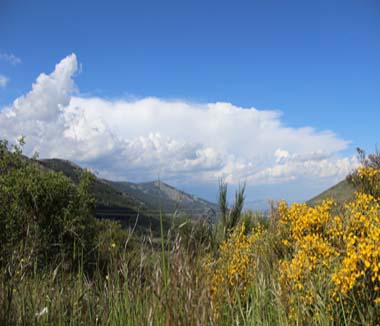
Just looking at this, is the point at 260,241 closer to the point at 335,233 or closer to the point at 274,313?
the point at 335,233

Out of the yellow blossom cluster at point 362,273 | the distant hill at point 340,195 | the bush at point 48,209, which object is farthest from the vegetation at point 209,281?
the bush at point 48,209

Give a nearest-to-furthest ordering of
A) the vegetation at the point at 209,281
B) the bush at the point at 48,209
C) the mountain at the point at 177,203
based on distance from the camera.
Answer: the vegetation at the point at 209,281, the mountain at the point at 177,203, the bush at the point at 48,209

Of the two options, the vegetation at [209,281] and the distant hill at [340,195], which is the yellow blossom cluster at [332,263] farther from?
the distant hill at [340,195]

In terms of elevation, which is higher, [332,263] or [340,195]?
[340,195]

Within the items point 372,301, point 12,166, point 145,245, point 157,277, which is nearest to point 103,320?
point 145,245

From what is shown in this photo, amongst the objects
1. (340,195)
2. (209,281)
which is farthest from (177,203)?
(340,195)

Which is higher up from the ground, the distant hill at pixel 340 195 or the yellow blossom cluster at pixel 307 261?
the distant hill at pixel 340 195

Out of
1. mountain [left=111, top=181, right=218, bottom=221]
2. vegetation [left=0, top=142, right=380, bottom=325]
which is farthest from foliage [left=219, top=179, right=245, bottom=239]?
mountain [left=111, top=181, right=218, bottom=221]

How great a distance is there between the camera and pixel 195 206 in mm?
3990

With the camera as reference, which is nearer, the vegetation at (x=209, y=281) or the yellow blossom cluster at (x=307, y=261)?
the vegetation at (x=209, y=281)

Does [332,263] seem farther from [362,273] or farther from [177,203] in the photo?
[177,203]

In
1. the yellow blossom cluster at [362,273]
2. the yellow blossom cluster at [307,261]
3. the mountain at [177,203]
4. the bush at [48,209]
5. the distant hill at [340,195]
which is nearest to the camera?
the mountain at [177,203]

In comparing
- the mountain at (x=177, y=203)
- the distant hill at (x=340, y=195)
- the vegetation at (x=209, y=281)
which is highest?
the distant hill at (x=340, y=195)

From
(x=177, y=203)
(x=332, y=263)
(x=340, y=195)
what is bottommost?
(x=332, y=263)
